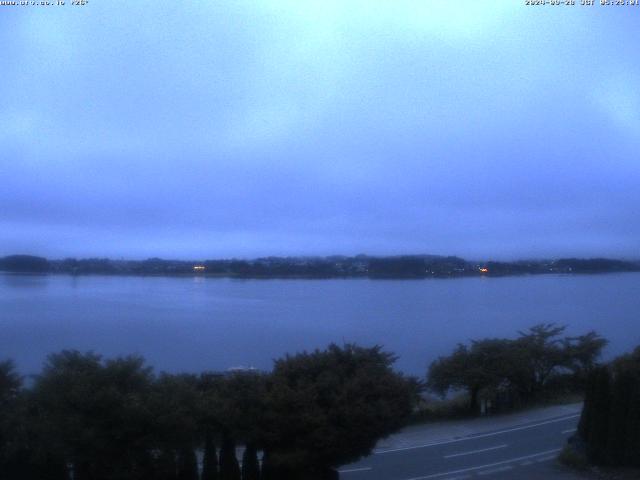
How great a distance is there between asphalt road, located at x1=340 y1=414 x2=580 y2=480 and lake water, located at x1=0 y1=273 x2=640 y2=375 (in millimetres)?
3705

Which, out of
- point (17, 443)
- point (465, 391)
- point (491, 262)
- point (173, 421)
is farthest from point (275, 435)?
point (491, 262)

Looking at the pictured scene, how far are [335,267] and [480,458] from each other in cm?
1907

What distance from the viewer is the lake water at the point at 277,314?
2588cm

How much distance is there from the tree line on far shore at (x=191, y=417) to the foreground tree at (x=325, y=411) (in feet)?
0.06

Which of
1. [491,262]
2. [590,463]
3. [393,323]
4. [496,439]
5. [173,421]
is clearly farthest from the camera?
[491,262]

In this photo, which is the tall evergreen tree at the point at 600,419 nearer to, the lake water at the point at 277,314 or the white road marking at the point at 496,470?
the white road marking at the point at 496,470

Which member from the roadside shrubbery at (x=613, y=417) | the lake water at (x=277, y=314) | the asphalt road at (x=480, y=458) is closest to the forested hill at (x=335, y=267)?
the lake water at (x=277, y=314)

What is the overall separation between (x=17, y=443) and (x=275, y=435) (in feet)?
13.9

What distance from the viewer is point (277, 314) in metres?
35.7

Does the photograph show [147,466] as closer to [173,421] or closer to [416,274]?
[173,421]

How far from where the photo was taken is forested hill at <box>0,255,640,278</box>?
99.1ft

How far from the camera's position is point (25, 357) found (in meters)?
21.5

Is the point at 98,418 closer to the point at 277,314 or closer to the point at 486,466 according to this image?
the point at 486,466

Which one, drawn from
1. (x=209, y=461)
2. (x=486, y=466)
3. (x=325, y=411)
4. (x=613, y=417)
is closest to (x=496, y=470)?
(x=486, y=466)
